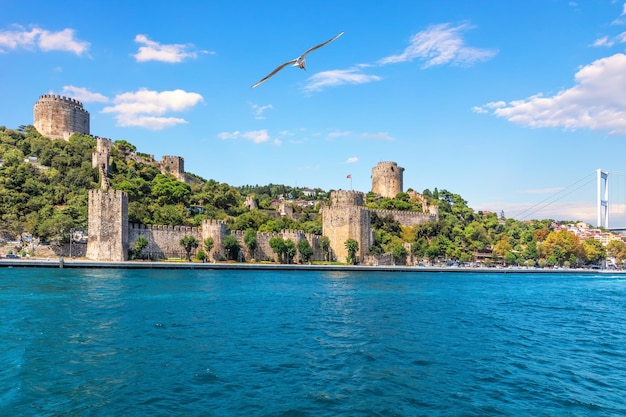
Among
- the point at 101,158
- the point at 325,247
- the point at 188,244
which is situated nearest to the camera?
the point at 188,244

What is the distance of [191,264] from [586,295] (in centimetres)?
2590

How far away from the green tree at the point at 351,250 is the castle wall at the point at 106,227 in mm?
18990

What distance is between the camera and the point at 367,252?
45.1m

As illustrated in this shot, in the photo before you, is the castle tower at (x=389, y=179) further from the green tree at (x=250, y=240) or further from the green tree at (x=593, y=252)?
the green tree at (x=250, y=240)

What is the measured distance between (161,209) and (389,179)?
128 ft

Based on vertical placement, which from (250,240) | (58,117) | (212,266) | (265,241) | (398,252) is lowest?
(212,266)

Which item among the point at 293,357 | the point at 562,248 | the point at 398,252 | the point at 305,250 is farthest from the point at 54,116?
the point at 562,248

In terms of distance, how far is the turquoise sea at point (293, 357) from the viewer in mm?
7801

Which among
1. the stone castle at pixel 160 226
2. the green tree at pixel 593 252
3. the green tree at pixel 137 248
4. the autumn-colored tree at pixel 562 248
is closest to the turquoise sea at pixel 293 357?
the stone castle at pixel 160 226

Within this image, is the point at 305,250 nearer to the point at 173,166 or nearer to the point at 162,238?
the point at 162,238

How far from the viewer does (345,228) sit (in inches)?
1761

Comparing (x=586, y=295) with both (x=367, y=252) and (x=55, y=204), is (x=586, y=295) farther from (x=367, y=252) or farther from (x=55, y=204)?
Answer: (x=55, y=204)

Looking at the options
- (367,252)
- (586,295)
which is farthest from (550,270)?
(586,295)

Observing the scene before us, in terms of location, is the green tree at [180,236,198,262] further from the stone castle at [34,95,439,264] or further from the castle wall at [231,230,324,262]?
the castle wall at [231,230,324,262]
